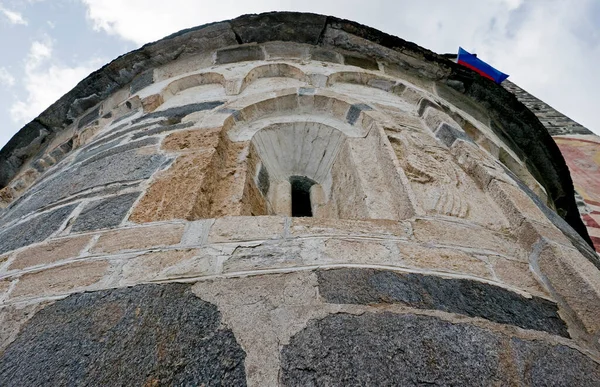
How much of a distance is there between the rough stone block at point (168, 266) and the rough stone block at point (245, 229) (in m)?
0.10

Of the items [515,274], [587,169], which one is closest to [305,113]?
[515,274]

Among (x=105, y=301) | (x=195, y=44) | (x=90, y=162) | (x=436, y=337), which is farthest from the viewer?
(x=195, y=44)

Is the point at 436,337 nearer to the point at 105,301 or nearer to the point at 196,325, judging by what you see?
the point at 196,325

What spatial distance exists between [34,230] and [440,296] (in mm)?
1686

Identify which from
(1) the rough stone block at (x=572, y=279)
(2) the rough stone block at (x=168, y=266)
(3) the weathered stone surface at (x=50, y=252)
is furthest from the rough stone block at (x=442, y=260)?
(3) the weathered stone surface at (x=50, y=252)

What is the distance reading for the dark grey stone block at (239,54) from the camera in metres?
3.73

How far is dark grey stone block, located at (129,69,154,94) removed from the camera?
3.66 m

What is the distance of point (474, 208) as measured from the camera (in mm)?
1740

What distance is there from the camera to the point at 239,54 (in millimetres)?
3764

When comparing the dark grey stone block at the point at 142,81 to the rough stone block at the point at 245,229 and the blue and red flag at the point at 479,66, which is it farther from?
the blue and red flag at the point at 479,66

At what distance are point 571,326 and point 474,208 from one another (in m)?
0.68

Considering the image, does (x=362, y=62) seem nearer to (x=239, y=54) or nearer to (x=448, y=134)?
(x=239, y=54)

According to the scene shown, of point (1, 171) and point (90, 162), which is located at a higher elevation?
point (1, 171)

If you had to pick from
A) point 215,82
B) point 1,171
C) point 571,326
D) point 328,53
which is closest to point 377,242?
point 571,326
